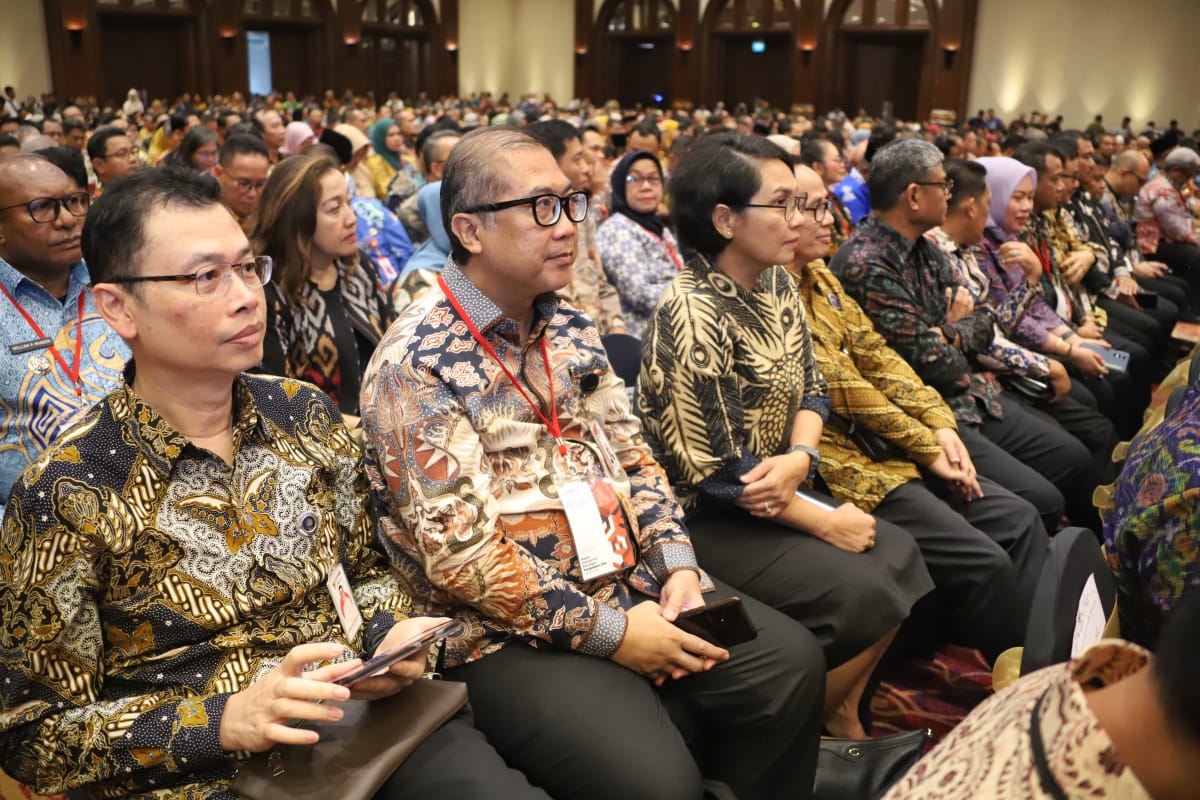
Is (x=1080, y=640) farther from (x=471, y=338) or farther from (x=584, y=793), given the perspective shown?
(x=471, y=338)

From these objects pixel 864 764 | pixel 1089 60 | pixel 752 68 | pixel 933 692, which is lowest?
pixel 933 692

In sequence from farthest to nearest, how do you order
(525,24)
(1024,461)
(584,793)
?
(525,24) < (1024,461) < (584,793)

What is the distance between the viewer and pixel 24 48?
1864cm

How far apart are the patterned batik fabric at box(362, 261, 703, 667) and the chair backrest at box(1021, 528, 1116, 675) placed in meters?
0.72

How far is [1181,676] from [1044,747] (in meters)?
0.10

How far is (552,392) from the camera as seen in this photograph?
1973mm

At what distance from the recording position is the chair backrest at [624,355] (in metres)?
3.50

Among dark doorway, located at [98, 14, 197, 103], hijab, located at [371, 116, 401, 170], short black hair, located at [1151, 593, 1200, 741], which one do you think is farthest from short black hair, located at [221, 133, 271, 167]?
dark doorway, located at [98, 14, 197, 103]

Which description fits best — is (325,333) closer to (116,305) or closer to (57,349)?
(57,349)

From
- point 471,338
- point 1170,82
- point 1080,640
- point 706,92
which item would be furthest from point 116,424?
point 706,92

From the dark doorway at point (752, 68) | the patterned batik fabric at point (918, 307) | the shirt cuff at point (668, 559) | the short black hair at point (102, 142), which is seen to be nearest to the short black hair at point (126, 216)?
the shirt cuff at point (668, 559)

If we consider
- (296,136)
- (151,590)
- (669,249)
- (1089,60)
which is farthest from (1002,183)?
(1089,60)

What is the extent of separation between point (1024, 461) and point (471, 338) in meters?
2.31

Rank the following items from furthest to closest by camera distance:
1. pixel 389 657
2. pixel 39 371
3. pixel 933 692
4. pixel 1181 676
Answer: pixel 933 692 → pixel 39 371 → pixel 389 657 → pixel 1181 676
